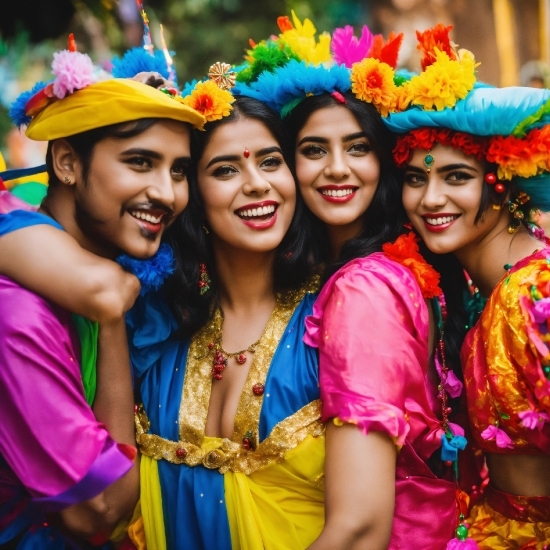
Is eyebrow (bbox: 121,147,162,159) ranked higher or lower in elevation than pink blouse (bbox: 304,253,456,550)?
higher

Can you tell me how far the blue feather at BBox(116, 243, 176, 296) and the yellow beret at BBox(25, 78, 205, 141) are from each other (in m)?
0.50

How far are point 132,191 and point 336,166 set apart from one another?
0.81 m

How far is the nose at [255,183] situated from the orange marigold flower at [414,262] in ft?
1.72

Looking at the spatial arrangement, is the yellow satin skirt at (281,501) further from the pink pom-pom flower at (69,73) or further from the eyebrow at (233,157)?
the pink pom-pom flower at (69,73)

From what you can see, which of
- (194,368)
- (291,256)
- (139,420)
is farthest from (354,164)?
(139,420)

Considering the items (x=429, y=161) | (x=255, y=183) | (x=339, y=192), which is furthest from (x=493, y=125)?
(x=255, y=183)

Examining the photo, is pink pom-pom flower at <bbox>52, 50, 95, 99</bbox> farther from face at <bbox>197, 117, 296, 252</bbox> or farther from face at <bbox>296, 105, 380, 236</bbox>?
face at <bbox>296, 105, 380, 236</bbox>

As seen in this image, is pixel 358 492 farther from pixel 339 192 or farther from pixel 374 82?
pixel 374 82

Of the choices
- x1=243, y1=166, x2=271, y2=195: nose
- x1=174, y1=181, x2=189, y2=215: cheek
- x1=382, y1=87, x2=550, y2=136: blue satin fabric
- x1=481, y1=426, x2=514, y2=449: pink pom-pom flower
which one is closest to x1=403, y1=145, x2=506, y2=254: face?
x1=382, y1=87, x2=550, y2=136: blue satin fabric

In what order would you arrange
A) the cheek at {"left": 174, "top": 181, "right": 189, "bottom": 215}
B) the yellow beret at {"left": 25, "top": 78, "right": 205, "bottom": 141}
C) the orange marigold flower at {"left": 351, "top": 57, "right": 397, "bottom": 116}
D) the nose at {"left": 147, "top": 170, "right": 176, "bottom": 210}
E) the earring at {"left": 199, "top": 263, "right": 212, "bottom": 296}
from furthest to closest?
the earring at {"left": 199, "top": 263, "right": 212, "bottom": 296} → the orange marigold flower at {"left": 351, "top": 57, "right": 397, "bottom": 116} → the cheek at {"left": 174, "top": 181, "right": 189, "bottom": 215} → the nose at {"left": 147, "top": 170, "right": 176, "bottom": 210} → the yellow beret at {"left": 25, "top": 78, "right": 205, "bottom": 141}

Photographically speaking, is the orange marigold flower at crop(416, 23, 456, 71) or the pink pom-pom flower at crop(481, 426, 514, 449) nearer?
the pink pom-pom flower at crop(481, 426, 514, 449)

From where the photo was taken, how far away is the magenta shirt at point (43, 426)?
7.25 ft

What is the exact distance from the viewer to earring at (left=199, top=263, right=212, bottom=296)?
299 cm

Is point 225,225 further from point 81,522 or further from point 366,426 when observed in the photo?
point 81,522
